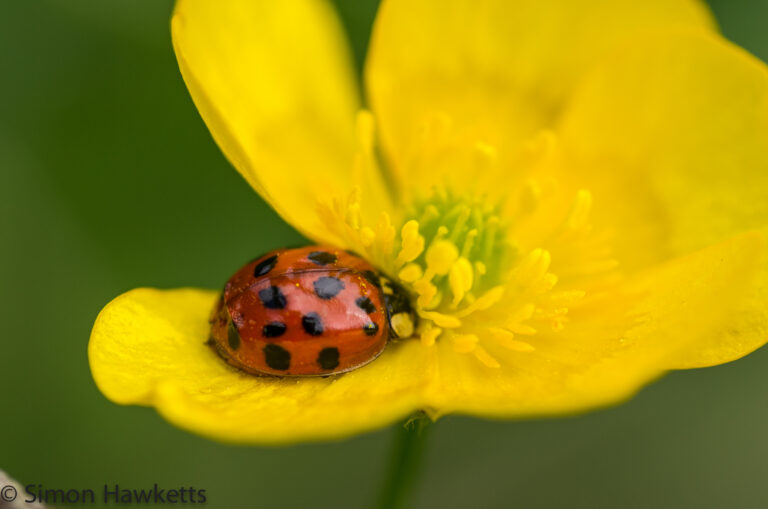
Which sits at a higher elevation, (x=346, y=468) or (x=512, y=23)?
(x=512, y=23)

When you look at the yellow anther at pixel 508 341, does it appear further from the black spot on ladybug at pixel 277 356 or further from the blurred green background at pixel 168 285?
the blurred green background at pixel 168 285

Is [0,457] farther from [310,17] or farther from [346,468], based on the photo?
[310,17]

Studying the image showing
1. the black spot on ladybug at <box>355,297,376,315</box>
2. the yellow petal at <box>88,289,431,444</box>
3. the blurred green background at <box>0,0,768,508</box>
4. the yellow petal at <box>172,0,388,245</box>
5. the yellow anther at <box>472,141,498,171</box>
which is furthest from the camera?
the blurred green background at <box>0,0,768,508</box>

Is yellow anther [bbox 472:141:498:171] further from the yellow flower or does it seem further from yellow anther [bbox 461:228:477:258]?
yellow anther [bbox 461:228:477:258]

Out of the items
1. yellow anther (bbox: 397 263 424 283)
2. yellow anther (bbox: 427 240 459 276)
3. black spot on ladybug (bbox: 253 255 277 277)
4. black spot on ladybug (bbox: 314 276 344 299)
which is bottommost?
yellow anther (bbox: 397 263 424 283)

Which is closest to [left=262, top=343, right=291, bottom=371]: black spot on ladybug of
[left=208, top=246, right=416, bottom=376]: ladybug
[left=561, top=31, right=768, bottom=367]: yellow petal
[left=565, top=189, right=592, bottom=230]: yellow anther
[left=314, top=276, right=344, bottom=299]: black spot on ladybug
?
[left=208, top=246, right=416, bottom=376]: ladybug

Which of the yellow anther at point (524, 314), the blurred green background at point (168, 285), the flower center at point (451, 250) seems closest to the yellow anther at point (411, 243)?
the flower center at point (451, 250)

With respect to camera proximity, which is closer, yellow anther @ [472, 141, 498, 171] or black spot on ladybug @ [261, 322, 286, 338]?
black spot on ladybug @ [261, 322, 286, 338]

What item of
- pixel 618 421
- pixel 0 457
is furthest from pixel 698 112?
pixel 0 457
